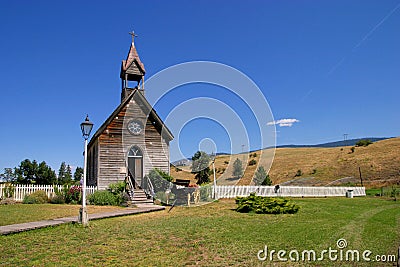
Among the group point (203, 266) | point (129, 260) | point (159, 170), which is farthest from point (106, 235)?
point (159, 170)

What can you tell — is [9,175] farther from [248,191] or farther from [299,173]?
[299,173]

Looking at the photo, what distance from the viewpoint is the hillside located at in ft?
161

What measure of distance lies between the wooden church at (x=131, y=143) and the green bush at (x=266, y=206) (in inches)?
399

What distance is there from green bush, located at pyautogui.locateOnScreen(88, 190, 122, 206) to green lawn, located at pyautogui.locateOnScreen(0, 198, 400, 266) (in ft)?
26.1

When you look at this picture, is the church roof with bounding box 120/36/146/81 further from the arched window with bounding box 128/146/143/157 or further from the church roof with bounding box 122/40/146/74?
the arched window with bounding box 128/146/143/157

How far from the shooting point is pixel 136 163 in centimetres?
2548

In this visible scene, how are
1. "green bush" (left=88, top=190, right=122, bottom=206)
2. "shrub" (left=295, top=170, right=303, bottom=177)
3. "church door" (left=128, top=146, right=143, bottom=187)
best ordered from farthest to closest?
"shrub" (left=295, top=170, right=303, bottom=177), "church door" (left=128, top=146, right=143, bottom=187), "green bush" (left=88, top=190, right=122, bottom=206)

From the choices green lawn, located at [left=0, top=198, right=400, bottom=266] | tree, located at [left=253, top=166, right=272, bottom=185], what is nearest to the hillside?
tree, located at [left=253, top=166, right=272, bottom=185]

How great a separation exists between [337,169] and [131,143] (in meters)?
44.3

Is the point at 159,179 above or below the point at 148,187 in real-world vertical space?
above

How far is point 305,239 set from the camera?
9.19m

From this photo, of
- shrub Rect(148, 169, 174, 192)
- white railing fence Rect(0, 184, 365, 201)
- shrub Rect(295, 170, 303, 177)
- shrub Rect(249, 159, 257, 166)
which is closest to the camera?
white railing fence Rect(0, 184, 365, 201)

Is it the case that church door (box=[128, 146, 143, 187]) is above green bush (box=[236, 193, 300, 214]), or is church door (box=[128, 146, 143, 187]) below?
above

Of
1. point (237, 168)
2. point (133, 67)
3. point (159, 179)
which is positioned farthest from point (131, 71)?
point (237, 168)
